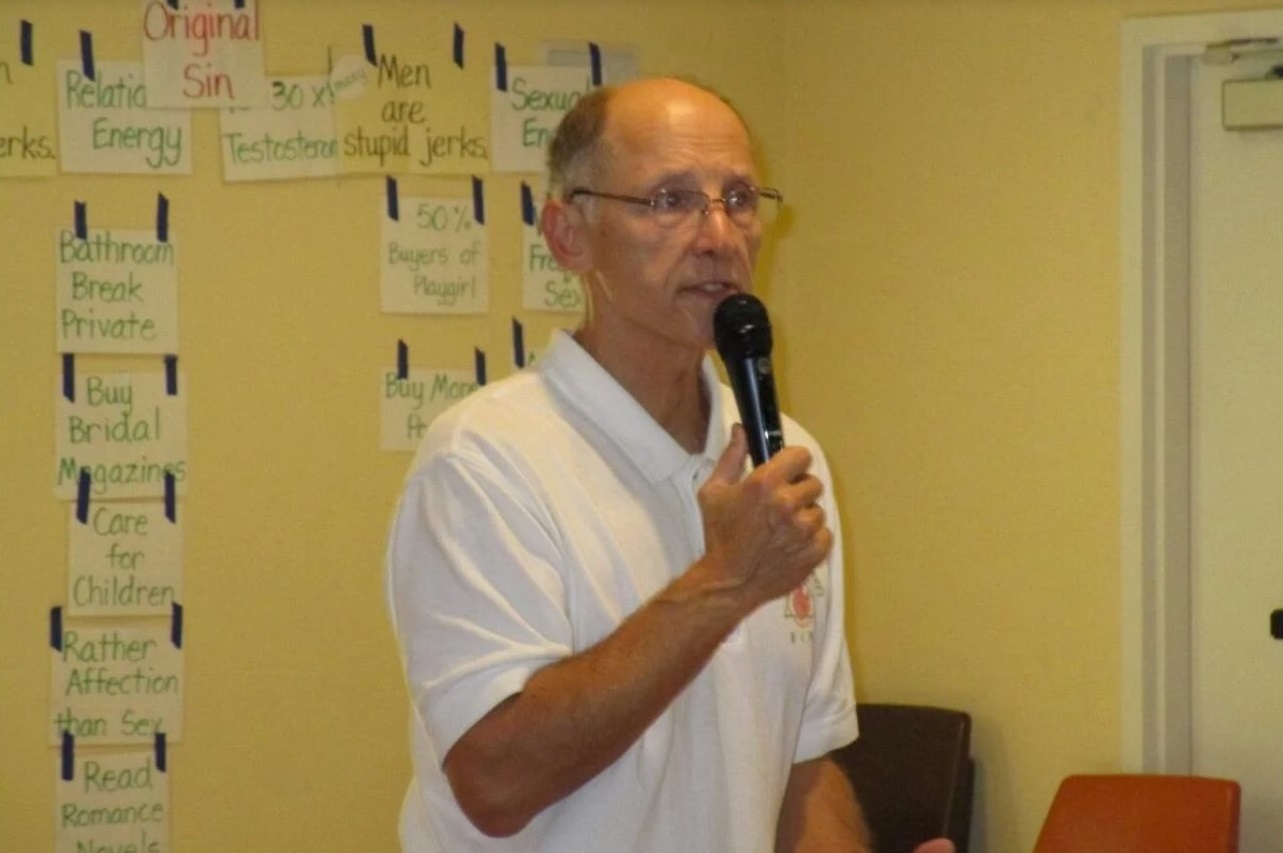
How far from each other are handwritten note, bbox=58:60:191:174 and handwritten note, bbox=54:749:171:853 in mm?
1129

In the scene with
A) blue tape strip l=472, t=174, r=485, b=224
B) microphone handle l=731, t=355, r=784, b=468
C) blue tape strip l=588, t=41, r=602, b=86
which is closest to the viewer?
microphone handle l=731, t=355, r=784, b=468

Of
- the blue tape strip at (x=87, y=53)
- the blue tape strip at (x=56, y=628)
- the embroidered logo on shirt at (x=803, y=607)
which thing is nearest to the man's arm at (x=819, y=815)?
the embroidered logo on shirt at (x=803, y=607)

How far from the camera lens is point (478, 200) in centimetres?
371

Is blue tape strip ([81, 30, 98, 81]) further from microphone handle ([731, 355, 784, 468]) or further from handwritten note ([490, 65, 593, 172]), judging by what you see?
microphone handle ([731, 355, 784, 468])

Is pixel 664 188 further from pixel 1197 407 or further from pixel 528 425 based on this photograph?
pixel 1197 407

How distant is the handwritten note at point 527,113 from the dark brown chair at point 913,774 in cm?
144

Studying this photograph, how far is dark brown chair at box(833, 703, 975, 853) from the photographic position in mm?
3801

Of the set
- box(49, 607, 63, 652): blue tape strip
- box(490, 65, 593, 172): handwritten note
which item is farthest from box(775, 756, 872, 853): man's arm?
box(490, 65, 593, 172): handwritten note

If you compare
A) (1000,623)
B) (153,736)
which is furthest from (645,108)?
(1000,623)

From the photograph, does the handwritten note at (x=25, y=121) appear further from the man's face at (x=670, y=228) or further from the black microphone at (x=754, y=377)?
the black microphone at (x=754, y=377)

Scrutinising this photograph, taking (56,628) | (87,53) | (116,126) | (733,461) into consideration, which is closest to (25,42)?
(87,53)

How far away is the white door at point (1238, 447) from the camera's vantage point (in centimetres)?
361

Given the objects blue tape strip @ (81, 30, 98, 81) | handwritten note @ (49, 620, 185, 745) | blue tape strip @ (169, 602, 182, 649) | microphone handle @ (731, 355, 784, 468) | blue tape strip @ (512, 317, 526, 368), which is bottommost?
handwritten note @ (49, 620, 185, 745)

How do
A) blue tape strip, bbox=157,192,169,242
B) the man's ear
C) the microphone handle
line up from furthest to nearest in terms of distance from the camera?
blue tape strip, bbox=157,192,169,242, the man's ear, the microphone handle
